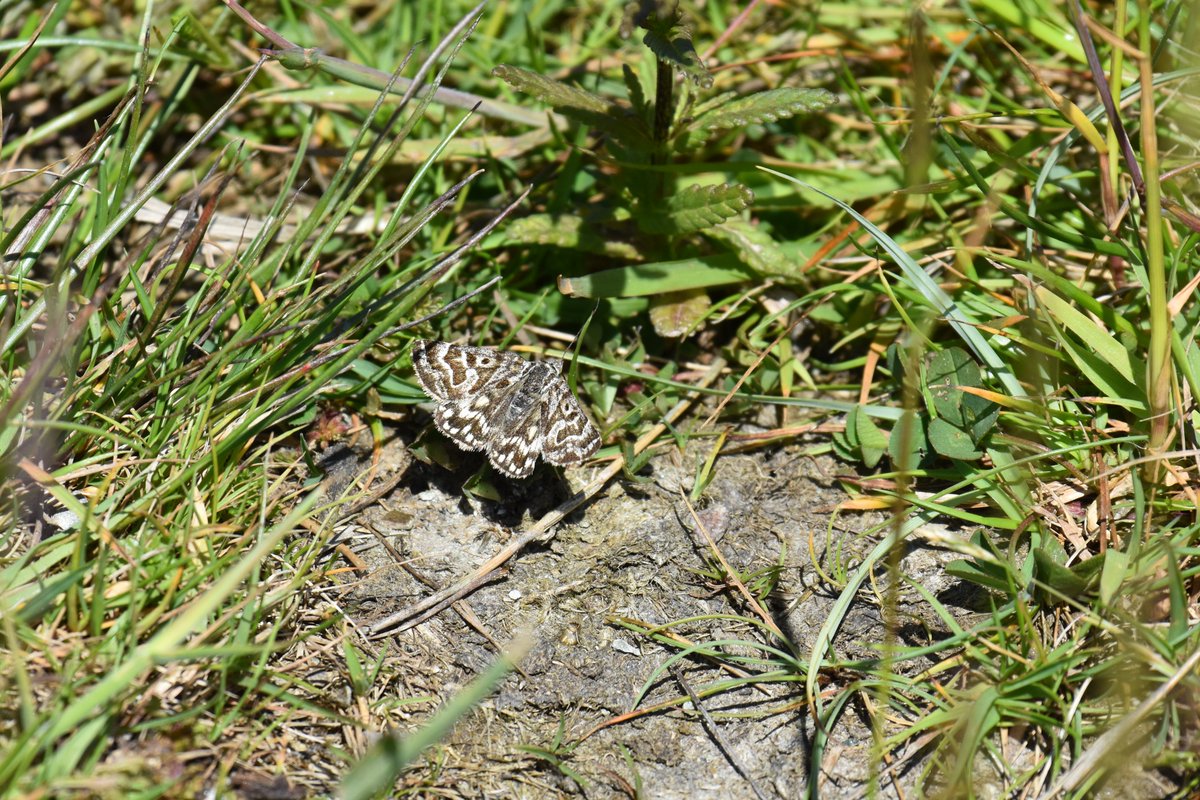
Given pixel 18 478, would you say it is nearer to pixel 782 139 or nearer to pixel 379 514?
pixel 379 514

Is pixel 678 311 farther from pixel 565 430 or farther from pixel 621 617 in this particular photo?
pixel 621 617

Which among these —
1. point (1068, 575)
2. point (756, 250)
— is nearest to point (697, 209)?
point (756, 250)

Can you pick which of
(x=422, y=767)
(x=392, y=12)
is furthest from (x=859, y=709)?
(x=392, y=12)

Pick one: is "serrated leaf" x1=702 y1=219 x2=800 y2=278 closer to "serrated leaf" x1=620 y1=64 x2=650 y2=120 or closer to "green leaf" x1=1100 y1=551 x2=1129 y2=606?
"serrated leaf" x1=620 y1=64 x2=650 y2=120

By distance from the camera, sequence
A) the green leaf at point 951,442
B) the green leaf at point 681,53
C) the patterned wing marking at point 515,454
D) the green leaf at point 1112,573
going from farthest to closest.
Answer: the green leaf at point 951,442 < the patterned wing marking at point 515,454 < the green leaf at point 681,53 < the green leaf at point 1112,573

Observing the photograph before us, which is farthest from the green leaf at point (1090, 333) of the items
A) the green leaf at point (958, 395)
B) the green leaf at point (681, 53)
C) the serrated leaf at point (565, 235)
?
the serrated leaf at point (565, 235)

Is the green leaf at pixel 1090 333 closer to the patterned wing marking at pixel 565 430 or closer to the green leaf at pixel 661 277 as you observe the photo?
the green leaf at pixel 661 277

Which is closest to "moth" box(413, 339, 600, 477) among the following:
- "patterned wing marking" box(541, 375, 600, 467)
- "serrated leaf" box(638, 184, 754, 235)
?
"patterned wing marking" box(541, 375, 600, 467)
